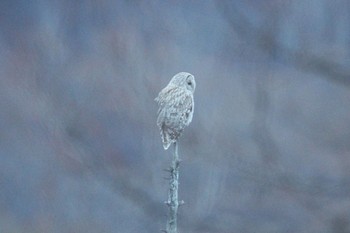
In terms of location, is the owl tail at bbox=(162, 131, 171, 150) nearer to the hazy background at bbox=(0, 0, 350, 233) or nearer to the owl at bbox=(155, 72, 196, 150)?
the owl at bbox=(155, 72, 196, 150)

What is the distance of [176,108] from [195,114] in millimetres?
780

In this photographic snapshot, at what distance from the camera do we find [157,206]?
296cm

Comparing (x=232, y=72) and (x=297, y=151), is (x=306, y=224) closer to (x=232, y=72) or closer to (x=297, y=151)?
(x=297, y=151)

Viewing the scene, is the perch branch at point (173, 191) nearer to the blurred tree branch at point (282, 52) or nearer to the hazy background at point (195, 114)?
the hazy background at point (195, 114)

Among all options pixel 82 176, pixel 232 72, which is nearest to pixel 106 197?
pixel 82 176

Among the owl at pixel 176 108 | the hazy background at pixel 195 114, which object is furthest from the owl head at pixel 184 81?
the hazy background at pixel 195 114

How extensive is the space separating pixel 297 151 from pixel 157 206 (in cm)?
61

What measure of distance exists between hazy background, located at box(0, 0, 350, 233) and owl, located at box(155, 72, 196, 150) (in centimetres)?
74

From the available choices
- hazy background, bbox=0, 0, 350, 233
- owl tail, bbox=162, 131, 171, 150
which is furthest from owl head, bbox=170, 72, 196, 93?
hazy background, bbox=0, 0, 350, 233

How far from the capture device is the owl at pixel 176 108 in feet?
7.14

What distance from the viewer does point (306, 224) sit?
2.95 m

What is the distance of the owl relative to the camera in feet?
7.14

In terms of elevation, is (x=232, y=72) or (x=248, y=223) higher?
(x=232, y=72)

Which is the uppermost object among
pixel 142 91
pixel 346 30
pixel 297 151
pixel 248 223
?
pixel 346 30
